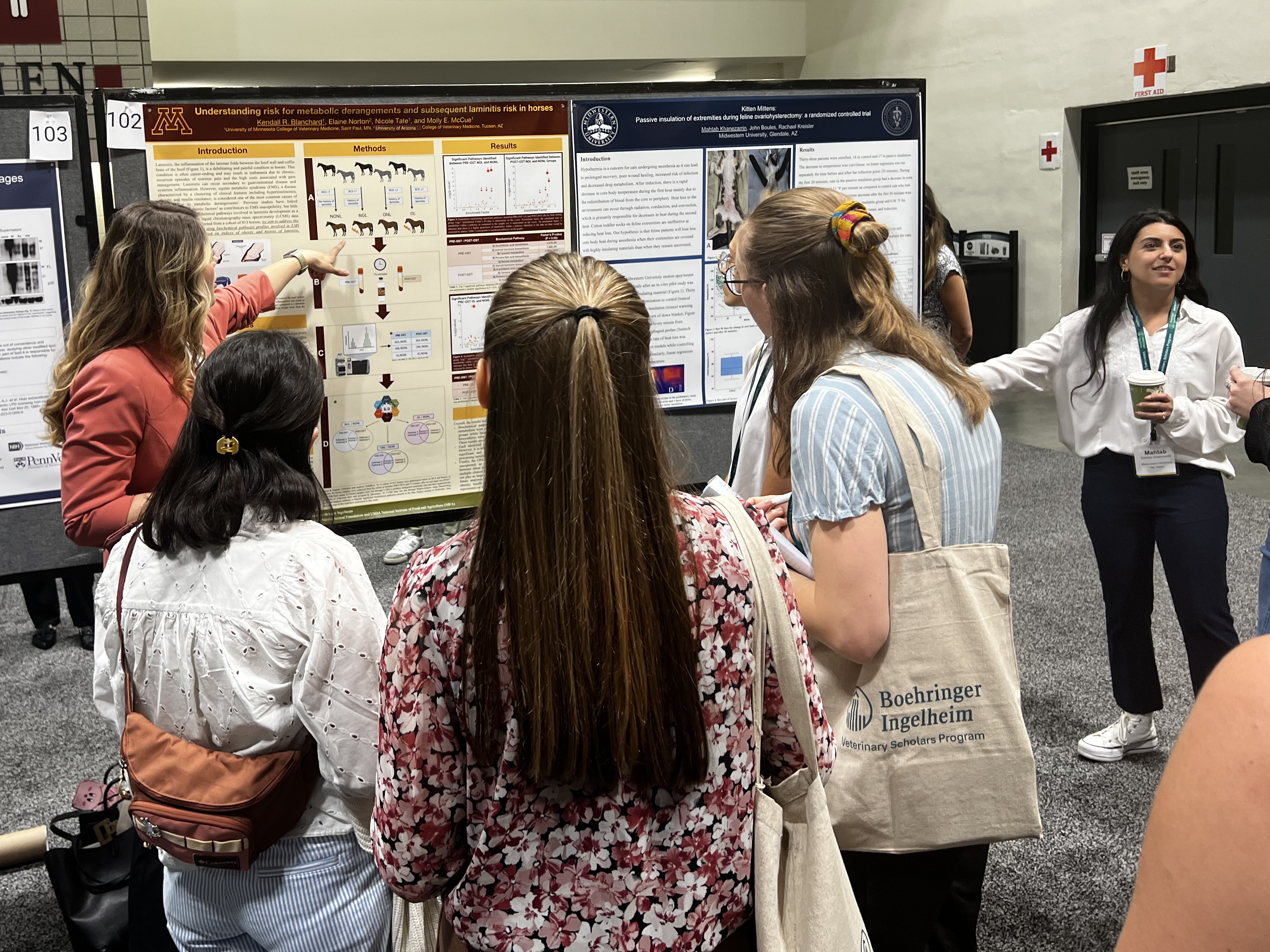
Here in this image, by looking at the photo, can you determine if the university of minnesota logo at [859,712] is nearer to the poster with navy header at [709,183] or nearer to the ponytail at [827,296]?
the ponytail at [827,296]

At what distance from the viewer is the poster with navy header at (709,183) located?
2680mm

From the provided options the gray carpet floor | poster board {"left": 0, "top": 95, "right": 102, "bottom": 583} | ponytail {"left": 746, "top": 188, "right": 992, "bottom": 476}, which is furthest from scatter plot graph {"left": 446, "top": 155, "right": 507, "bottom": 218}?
the gray carpet floor

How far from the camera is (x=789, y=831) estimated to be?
1.25 meters

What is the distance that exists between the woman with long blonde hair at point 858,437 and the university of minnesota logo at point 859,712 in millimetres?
19

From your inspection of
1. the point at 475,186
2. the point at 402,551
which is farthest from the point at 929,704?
the point at 402,551

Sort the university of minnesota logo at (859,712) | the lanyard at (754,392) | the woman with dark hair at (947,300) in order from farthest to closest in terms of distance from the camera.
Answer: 1. the woman with dark hair at (947,300)
2. the lanyard at (754,392)
3. the university of minnesota logo at (859,712)

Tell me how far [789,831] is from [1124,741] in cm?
234

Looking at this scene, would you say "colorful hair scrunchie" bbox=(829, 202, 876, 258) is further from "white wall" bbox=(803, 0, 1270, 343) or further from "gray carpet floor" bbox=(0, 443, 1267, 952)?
"white wall" bbox=(803, 0, 1270, 343)

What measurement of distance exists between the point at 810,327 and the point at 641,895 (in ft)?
3.07

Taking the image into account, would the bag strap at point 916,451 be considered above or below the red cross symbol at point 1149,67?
below

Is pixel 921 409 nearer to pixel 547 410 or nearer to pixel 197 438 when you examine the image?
pixel 547 410

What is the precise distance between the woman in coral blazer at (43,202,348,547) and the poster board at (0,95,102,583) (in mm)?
344

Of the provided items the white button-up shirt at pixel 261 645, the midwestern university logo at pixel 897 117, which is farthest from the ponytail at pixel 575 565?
the midwestern university logo at pixel 897 117

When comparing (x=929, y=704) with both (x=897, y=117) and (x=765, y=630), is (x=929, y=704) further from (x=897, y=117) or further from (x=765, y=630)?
(x=897, y=117)
